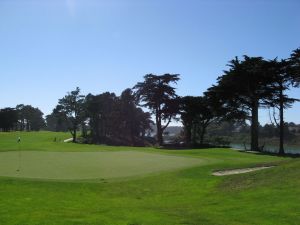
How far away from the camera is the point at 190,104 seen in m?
65.4

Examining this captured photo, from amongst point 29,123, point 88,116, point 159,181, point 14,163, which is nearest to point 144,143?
point 88,116

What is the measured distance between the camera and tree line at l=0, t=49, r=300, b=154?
4675 cm

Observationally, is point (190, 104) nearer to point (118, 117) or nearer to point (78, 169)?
point (118, 117)

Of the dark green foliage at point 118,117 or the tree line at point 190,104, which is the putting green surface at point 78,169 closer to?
the tree line at point 190,104

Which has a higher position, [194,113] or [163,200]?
[194,113]

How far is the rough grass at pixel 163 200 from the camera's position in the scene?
9.72 metres

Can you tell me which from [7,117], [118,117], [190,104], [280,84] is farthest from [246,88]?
[7,117]

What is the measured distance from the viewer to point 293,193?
1232 cm

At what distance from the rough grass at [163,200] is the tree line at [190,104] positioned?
28.6 m

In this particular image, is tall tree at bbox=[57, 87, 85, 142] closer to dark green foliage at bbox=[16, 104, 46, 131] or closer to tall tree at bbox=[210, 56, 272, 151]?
tall tree at bbox=[210, 56, 272, 151]

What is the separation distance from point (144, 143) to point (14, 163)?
185ft

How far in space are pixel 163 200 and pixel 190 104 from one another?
5137 centimetres

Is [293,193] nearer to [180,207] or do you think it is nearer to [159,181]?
[180,207]

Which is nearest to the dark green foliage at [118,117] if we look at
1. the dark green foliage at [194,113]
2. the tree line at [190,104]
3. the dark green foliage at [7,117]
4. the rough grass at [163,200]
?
the tree line at [190,104]
